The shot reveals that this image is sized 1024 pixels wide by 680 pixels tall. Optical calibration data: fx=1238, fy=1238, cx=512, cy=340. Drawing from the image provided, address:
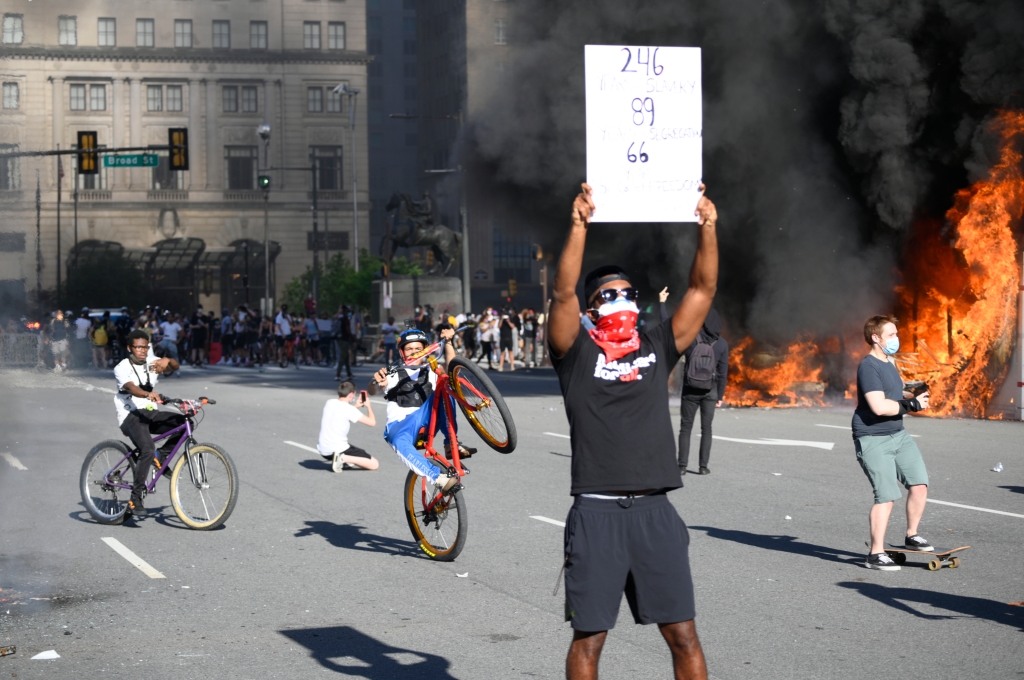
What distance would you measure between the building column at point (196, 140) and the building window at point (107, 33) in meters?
0.78

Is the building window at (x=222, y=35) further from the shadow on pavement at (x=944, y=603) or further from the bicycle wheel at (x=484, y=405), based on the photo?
the shadow on pavement at (x=944, y=603)

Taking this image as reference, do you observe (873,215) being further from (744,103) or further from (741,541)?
(741,541)

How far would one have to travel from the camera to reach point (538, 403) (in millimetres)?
21812

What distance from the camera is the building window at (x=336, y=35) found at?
6.47m

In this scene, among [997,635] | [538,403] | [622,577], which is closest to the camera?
[622,577]

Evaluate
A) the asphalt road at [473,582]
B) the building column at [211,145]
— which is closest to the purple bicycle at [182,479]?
the asphalt road at [473,582]

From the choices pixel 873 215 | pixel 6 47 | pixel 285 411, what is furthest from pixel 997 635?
pixel 873 215

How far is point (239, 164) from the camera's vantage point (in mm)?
7598

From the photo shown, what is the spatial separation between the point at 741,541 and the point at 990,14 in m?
14.5

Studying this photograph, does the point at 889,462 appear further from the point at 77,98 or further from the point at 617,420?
the point at 77,98

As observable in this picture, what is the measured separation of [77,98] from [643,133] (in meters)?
5.04

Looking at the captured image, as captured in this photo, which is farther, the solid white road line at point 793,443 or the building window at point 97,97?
the solid white road line at point 793,443

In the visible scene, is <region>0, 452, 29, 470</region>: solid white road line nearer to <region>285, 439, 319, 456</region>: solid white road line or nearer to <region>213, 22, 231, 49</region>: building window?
<region>285, 439, 319, 456</region>: solid white road line

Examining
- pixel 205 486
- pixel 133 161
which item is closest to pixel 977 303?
pixel 205 486
